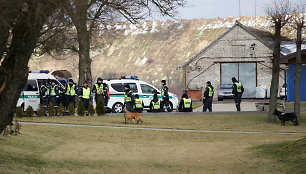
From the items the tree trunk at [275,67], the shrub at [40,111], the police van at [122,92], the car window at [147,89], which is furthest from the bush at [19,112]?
the tree trunk at [275,67]

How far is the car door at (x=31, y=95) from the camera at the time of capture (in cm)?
2853

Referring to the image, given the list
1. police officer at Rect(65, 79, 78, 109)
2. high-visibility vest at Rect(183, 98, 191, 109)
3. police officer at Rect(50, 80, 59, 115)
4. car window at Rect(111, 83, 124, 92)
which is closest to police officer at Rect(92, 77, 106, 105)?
car window at Rect(111, 83, 124, 92)

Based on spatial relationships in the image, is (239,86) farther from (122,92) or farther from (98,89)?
(98,89)

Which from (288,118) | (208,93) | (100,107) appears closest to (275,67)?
(288,118)

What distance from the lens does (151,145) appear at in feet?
61.4

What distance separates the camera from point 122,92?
3073cm

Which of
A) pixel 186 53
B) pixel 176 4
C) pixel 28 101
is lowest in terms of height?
pixel 28 101

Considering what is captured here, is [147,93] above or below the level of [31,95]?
above

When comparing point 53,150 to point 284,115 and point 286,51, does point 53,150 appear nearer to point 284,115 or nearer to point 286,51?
point 284,115

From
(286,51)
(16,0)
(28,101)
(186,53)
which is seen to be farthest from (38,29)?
(186,53)

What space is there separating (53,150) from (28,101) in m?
12.0

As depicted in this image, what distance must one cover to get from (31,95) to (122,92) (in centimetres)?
466

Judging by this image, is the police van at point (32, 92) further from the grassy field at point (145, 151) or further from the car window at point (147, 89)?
the grassy field at point (145, 151)

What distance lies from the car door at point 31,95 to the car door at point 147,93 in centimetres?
567
